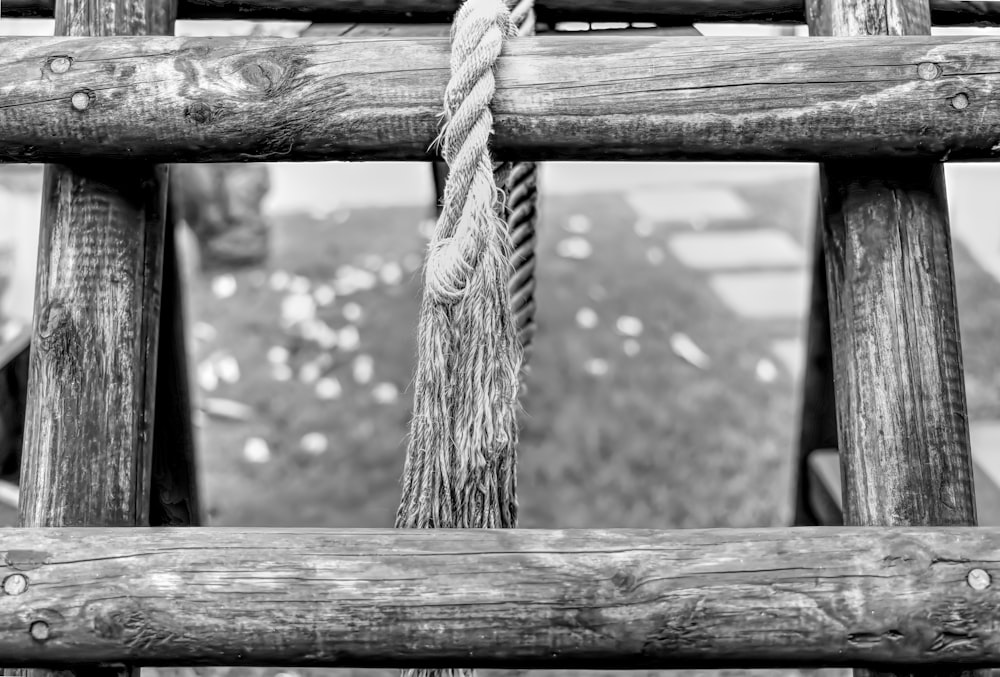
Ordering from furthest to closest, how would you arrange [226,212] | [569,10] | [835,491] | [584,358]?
1. [226,212]
2. [584,358]
3. [835,491]
4. [569,10]

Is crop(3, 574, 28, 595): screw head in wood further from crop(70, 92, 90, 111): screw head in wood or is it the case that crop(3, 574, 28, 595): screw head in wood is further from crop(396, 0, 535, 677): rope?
crop(70, 92, 90, 111): screw head in wood

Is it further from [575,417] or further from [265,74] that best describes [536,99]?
[575,417]

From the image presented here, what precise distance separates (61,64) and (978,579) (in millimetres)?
1100

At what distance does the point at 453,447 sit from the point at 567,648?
0.82 feet

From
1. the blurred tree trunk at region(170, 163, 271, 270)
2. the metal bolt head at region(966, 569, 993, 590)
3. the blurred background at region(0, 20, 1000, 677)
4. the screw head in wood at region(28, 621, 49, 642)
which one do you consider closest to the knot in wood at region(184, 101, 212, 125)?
the screw head in wood at region(28, 621, 49, 642)

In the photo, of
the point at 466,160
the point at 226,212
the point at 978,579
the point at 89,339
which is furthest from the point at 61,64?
the point at 226,212

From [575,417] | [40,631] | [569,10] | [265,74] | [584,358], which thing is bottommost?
[40,631]

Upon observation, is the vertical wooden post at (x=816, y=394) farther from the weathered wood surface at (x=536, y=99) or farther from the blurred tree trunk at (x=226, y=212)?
the blurred tree trunk at (x=226, y=212)

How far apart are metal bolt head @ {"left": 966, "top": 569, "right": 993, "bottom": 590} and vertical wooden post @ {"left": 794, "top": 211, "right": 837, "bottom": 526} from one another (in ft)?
2.58

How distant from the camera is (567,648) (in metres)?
0.94

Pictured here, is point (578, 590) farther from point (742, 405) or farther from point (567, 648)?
point (742, 405)

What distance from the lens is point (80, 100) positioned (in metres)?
1.03

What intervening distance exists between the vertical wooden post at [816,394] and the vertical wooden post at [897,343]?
57cm

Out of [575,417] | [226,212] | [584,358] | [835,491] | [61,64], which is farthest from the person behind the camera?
[226,212]
